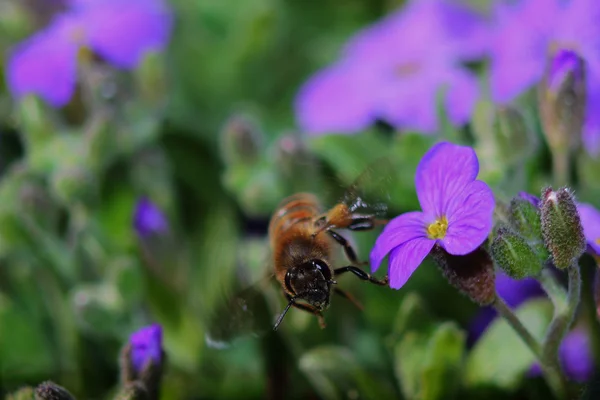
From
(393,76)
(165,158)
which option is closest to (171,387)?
(165,158)

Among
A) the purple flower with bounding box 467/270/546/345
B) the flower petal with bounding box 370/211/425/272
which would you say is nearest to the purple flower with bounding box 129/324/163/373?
the flower petal with bounding box 370/211/425/272

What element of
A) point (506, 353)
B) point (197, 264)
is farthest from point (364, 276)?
point (197, 264)

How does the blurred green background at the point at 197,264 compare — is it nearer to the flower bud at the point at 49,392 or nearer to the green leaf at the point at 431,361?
the green leaf at the point at 431,361

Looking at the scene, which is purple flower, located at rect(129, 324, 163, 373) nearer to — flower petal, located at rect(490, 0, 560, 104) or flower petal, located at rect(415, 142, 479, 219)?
flower petal, located at rect(415, 142, 479, 219)

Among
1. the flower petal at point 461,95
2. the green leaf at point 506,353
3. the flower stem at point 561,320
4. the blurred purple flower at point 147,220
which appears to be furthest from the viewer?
the flower petal at point 461,95

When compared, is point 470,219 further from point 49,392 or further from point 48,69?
point 48,69

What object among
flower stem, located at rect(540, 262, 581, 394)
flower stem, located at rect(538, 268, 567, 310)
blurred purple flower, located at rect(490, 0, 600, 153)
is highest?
blurred purple flower, located at rect(490, 0, 600, 153)

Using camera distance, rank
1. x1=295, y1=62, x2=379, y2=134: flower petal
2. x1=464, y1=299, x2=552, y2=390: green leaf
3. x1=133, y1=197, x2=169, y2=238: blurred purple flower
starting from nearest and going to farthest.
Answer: x1=464, y1=299, x2=552, y2=390: green leaf < x1=133, y1=197, x2=169, y2=238: blurred purple flower < x1=295, y1=62, x2=379, y2=134: flower petal

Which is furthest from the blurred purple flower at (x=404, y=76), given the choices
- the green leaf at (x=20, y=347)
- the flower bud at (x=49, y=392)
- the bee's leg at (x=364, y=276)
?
the flower bud at (x=49, y=392)
